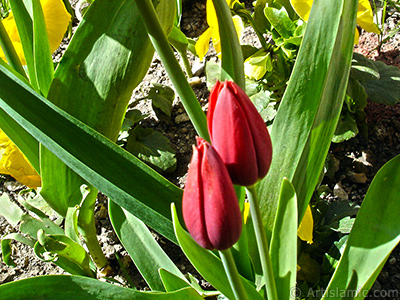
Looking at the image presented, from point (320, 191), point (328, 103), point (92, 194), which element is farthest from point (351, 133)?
point (92, 194)

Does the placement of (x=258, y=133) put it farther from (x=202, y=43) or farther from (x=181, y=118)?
(x=181, y=118)

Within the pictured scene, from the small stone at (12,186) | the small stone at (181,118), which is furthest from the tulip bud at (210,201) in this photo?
the small stone at (12,186)

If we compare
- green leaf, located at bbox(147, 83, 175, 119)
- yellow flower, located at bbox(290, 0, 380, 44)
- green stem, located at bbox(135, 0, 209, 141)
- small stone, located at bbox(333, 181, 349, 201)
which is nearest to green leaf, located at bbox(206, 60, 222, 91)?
green leaf, located at bbox(147, 83, 175, 119)

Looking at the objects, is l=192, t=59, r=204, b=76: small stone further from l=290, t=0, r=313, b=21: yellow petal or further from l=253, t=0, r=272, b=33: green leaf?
l=290, t=0, r=313, b=21: yellow petal

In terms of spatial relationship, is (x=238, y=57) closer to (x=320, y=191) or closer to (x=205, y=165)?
(x=205, y=165)

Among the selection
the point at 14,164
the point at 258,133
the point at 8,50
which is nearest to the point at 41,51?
the point at 8,50

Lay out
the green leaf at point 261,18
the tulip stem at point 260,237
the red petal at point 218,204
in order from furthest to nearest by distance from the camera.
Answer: the green leaf at point 261,18, the tulip stem at point 260,237, the red petal at point 218,204

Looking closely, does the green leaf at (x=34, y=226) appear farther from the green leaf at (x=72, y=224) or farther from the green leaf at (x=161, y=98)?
the green leaf at (x=161, y=98)
